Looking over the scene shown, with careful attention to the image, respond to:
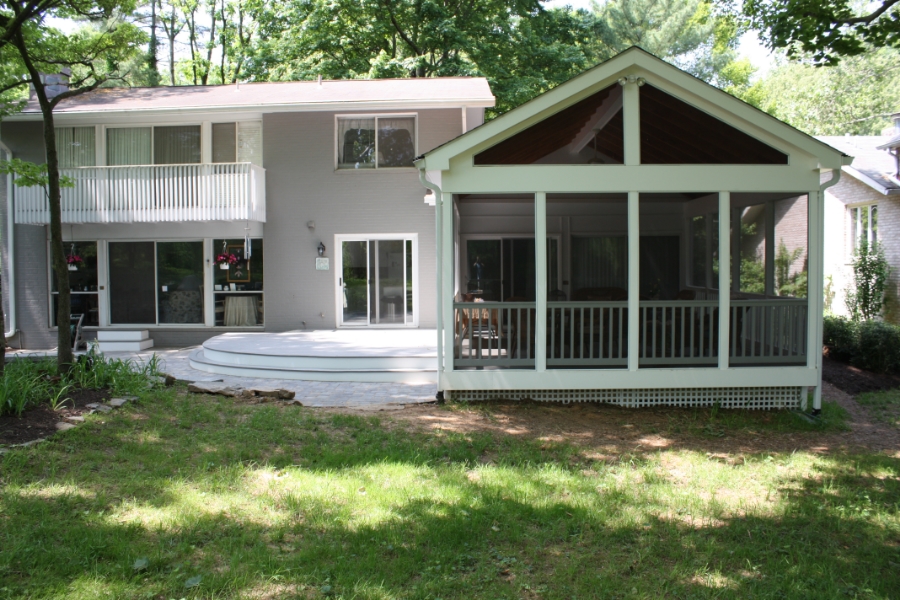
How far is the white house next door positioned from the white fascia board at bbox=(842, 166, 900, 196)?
10.0 metres

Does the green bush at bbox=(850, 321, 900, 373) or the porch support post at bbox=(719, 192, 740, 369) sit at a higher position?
the porch support post at bbox=(719, 192, 740, 369)

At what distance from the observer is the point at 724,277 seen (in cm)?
854

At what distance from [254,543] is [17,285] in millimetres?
15047

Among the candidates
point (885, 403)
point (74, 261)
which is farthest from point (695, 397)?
point (74, 261)

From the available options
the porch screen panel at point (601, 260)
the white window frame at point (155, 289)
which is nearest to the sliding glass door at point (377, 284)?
the white window frame at point (155, 289)

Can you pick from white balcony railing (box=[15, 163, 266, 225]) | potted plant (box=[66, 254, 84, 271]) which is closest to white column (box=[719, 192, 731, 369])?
white balcony railing (box=[15, 163, 266, 225])

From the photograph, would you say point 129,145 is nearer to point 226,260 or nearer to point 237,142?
point 237,142

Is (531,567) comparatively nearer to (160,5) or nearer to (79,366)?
(79,366)

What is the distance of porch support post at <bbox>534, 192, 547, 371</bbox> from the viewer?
28.0 ft

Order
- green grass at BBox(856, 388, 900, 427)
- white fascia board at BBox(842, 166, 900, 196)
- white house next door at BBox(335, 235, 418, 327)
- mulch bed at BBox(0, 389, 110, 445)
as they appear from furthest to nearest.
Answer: white house next door at BBox(335, 235, 418, 327) < white fascia board at BBox(842, 166, 900, 196) < green grass at BBox(856, 388, 900, 427) < mulch bed at BBox(0, 389, 110, 445)

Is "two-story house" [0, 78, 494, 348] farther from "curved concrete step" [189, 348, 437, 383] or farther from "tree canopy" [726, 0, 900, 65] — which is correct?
"tree canopy" [726, 0, 900, 65]

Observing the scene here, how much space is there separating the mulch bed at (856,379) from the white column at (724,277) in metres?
3.81

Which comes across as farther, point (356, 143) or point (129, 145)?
point (129, 145)

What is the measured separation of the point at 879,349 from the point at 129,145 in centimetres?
1645
